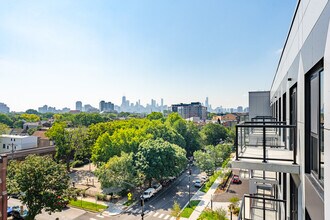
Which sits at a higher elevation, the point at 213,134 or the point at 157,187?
the point at 213,134

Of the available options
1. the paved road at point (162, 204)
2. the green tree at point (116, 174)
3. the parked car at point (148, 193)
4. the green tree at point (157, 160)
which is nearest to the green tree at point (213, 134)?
the paved road at point (162, 204)

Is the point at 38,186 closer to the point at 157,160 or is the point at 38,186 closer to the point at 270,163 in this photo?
the point at 157,160

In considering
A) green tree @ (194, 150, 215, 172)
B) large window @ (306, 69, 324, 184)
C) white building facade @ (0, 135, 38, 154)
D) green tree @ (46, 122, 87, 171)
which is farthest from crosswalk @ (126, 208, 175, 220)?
white building facade @ (0, 135, 38, 154)

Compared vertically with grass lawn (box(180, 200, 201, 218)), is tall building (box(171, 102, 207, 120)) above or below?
above

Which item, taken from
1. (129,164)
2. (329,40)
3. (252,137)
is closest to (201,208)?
(129,164)

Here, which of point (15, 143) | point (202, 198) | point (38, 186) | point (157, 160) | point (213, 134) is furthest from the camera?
point (213, 134)

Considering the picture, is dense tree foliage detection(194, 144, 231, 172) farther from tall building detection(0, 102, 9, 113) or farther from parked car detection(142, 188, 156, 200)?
tall building detection(0, 102, 9, 113)

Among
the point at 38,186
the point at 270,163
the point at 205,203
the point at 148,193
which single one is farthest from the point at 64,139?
the point at 270,163

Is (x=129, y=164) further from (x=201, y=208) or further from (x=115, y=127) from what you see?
(x=115, y=127)
